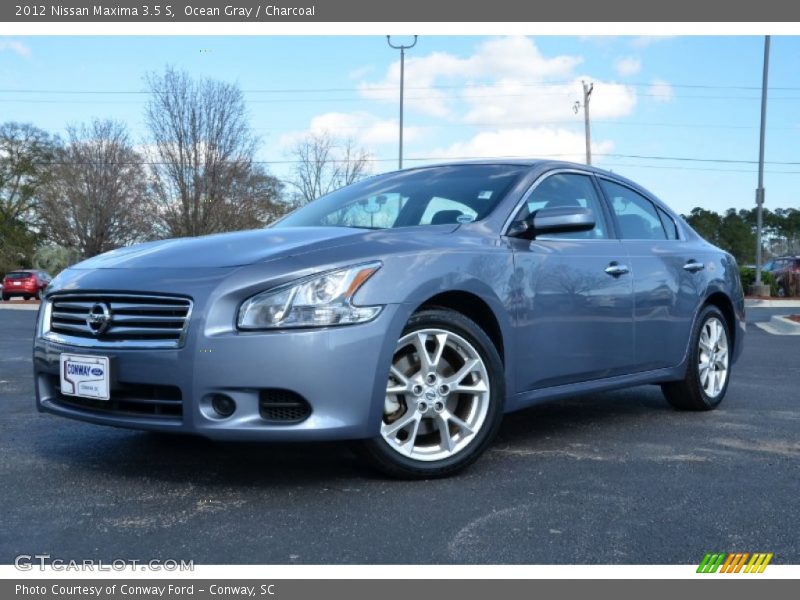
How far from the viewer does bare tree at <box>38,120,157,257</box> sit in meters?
41.8

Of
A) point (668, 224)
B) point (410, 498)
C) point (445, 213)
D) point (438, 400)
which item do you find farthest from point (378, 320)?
point (668, 224)

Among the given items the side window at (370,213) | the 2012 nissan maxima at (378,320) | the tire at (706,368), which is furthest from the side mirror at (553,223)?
the tire at (706,368)

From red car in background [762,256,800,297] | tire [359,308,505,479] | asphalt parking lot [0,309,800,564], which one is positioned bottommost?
red car in background [762,256,800,297]

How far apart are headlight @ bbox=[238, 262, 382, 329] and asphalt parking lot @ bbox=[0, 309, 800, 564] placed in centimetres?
71

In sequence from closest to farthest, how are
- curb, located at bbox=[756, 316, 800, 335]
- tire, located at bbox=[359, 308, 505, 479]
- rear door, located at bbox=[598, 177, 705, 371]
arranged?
tire, located at bbox=[359, 308, 505, 479] → rear door, located at bbox=[598, 177, 705, 371] → curb, located at bbox=[756, 316, 800, 335]

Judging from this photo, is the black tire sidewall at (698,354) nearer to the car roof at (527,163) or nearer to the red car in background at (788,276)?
the car roof at (527,163)

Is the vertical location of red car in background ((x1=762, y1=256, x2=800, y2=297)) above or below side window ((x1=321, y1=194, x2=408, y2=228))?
below

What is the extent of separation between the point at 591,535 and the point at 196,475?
5.87 ft

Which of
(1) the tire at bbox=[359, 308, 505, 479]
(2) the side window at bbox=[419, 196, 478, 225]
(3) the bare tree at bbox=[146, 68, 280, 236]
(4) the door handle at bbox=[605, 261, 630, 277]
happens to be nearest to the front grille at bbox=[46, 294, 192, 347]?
(1) the tire at bbox=[359, 308, 505, 479]

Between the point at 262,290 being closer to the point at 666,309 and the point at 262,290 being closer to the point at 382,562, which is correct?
the point at 382,562

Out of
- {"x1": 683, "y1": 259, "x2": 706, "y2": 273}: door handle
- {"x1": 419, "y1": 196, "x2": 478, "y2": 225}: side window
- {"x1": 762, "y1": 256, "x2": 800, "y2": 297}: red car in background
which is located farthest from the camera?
{"x1": 762, "y1": 256, "x2": 800, "y2": 297}: red car in background

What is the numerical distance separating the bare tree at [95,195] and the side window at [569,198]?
37506 millimetres

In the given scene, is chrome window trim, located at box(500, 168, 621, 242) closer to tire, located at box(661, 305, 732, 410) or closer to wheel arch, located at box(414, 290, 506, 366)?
wheel arch, located at box(414, 290, 506, 366)

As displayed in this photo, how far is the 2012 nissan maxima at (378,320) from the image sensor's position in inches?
137
